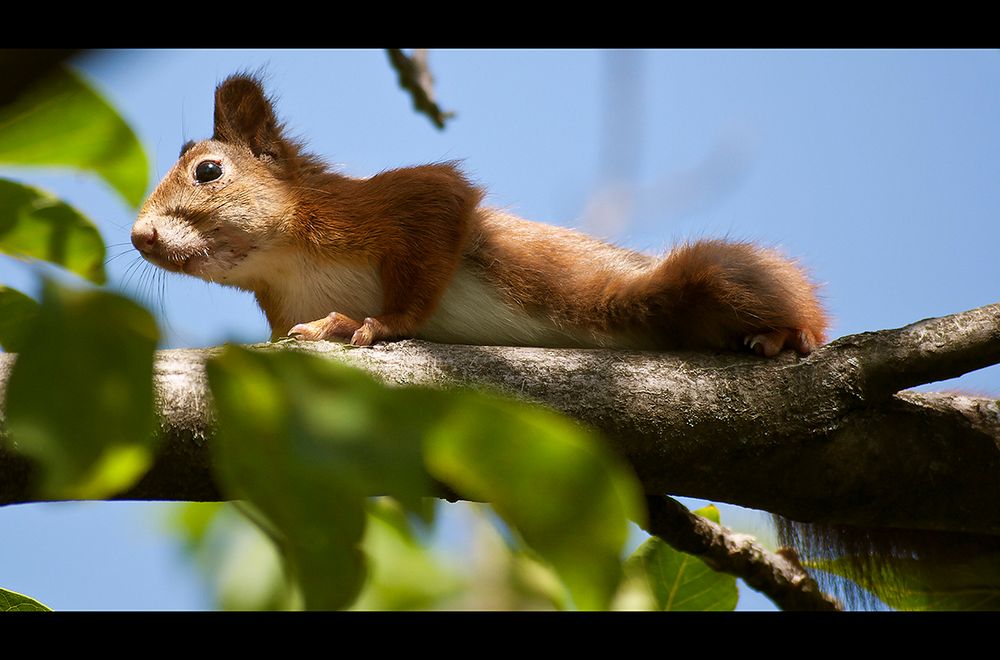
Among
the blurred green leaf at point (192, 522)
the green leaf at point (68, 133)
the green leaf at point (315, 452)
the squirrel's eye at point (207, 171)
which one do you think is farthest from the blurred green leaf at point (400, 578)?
the squirrel's eye at point (207, 171)

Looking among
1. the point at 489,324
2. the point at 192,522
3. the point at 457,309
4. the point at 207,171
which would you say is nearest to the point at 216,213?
the point at 207,171

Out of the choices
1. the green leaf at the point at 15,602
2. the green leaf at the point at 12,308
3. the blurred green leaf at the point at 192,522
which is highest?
the green leaf at the point at 12,308

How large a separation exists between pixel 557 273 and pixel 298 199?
1.35m

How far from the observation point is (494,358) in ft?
10.9

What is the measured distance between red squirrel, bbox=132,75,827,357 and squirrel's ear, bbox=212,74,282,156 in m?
0.18

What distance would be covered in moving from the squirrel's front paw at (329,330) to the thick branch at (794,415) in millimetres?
502

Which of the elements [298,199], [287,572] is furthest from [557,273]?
[287,572]

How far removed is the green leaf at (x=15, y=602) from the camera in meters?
2.62

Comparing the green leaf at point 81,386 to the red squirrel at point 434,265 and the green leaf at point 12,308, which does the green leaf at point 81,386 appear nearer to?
the green leaf at point 12,308

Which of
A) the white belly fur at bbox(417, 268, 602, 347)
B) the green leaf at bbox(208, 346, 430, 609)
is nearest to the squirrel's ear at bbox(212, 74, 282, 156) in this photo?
the white belly fur at bbox(417, 268, 602, 347)

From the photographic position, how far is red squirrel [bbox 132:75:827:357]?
4211 millimetres

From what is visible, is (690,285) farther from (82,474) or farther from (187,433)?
(82,474)

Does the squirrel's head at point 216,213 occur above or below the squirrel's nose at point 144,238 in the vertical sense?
above

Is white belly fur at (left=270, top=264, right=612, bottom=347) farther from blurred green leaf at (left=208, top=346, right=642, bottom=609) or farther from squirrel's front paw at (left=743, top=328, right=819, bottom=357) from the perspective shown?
blurred green leaf at (left=208, top=346, right=642, bottom=609)
